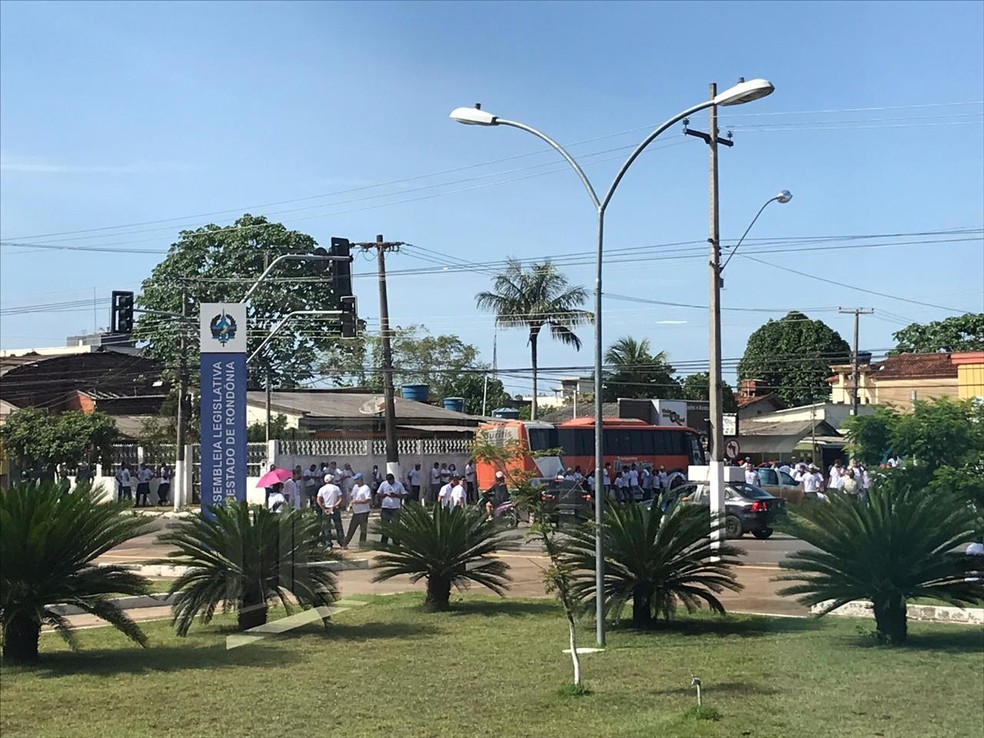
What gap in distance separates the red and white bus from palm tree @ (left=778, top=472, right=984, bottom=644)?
22694mm

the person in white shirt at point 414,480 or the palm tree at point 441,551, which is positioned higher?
the person in white shirt at point 414,480

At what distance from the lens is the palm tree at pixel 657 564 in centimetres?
1301

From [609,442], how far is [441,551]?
90.2ft

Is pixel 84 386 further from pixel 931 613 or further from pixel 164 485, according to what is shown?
pixel 931 613

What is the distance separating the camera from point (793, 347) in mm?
45875

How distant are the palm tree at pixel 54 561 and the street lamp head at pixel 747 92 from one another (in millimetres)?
7656

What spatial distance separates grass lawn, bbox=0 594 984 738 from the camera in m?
8.86

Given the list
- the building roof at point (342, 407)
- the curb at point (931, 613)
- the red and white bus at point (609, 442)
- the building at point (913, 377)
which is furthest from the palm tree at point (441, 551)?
the building roof at point (342, 407)

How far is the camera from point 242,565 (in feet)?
42.5

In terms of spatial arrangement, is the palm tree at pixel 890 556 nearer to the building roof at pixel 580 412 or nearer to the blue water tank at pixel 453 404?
the building roof at pixel 580 412

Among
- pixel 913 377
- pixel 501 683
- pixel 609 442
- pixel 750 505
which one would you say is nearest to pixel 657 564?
Result: pixel 501 683

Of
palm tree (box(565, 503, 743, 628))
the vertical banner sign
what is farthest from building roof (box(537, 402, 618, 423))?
palm tree (box(565, 503, 743, 628))

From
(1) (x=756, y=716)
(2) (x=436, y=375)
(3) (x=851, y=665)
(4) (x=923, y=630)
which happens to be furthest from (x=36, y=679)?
(2) (x=436, y=375)

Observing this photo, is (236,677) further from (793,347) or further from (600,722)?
(793,347)
